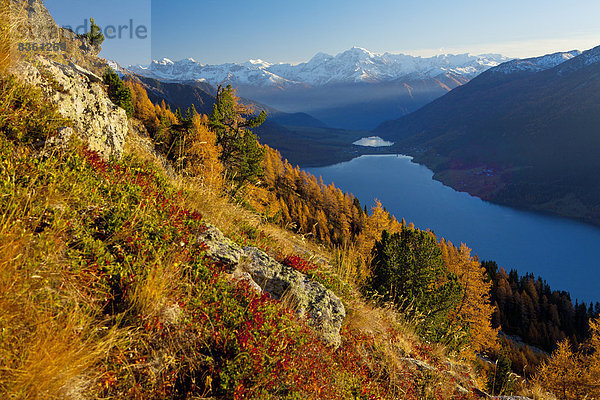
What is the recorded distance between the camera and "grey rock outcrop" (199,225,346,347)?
4895mm

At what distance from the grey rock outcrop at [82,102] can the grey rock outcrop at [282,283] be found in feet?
11.1

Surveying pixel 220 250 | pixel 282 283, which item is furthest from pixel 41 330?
pixel 282 283

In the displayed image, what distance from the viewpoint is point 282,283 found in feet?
18.3

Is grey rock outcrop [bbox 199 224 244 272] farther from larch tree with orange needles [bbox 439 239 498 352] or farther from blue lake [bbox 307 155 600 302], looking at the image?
blue lake [bbox 307 155 600 302]

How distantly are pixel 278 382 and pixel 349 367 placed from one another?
1.81 meters

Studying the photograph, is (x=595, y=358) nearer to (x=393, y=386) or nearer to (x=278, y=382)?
(x=393, y=386)

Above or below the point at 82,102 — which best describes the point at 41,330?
below

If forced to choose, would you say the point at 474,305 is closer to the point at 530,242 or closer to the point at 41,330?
the point at 41,330

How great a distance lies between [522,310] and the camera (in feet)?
306

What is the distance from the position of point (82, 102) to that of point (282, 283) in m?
5.76

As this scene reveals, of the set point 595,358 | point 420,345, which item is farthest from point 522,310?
point 420,345

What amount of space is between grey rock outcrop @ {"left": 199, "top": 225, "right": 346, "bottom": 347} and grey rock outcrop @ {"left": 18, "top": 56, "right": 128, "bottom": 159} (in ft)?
11.1

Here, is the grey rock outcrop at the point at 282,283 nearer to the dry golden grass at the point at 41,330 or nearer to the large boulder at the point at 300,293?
the large boulder at the point at 300,293

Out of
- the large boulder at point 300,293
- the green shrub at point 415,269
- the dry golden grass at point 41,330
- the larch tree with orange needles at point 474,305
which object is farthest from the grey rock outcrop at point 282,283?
the larch tree with orange needles at point 474,305
